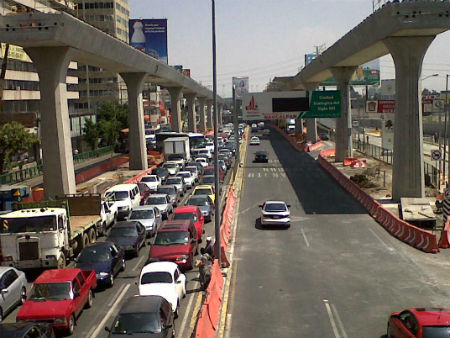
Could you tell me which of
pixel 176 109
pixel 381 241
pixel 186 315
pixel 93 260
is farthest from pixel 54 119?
pixel 176 109

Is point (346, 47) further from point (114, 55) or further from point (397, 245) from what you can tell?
point (397, 245)

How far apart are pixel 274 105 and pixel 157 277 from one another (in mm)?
41689

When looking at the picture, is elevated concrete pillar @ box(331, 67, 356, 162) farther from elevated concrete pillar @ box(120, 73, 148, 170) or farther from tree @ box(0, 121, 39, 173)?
tree @ box(0, 121, 39, 173)

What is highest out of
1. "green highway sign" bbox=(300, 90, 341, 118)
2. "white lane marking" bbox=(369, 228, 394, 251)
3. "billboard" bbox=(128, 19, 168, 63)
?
"billboard" bbox=(128, 19, 168, 63)

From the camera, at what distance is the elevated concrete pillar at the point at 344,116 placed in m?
56.9

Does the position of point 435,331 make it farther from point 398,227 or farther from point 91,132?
point 91,132

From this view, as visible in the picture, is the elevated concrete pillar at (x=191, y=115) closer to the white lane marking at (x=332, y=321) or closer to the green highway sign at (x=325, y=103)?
the green highway sign at (x=325, y=103)

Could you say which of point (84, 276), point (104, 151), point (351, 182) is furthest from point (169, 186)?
point (104, 151)

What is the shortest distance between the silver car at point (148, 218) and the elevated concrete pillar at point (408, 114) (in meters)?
15.4

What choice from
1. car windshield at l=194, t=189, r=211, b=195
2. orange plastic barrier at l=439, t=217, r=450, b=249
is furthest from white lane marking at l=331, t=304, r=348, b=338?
car windshield at l=194, t=189, r=211, b=195

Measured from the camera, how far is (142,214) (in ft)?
87.4

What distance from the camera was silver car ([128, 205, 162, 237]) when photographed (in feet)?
84.5

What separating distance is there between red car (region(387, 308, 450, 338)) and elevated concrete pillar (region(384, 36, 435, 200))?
21805 mm

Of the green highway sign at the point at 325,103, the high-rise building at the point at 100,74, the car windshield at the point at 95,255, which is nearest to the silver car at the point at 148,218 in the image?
the car windshield at the point at 95,255
